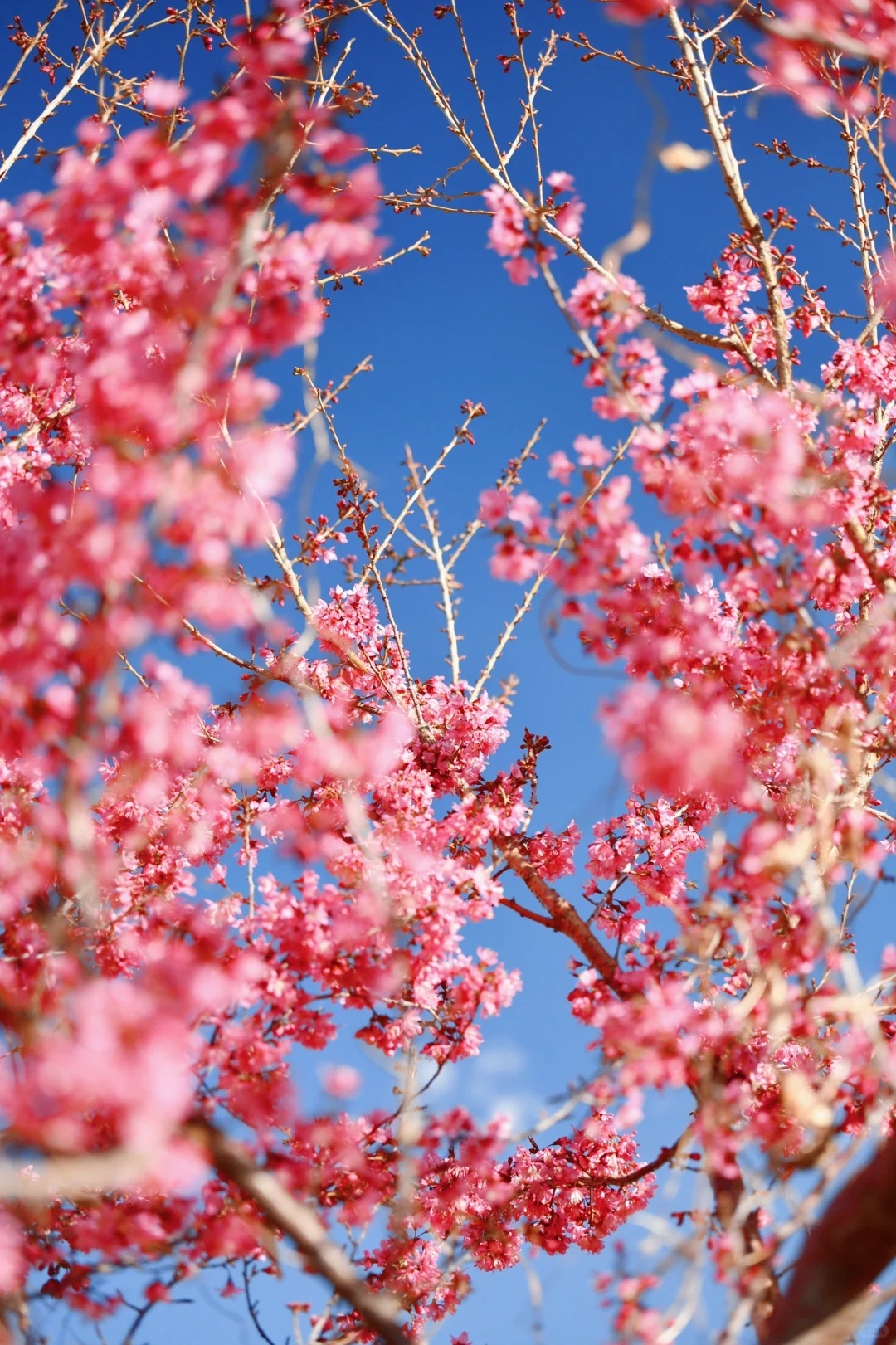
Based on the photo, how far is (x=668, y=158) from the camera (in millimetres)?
3777

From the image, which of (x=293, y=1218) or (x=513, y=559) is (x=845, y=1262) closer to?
(x=293, y=1218)

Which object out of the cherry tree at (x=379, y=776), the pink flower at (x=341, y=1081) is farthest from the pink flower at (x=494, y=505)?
the pink flower at (x=341, y=1081)

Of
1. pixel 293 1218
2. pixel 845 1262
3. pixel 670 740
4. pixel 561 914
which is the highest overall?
pixel 561 914

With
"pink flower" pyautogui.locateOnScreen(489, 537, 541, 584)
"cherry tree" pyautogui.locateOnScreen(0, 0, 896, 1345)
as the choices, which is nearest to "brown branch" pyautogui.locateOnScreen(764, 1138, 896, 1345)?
"cherry tree" pyautogui.locateOnScreen(0, 0, 896, 1345)

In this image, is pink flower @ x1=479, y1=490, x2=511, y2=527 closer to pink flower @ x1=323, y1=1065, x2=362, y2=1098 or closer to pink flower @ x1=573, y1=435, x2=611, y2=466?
pink flower @ x1=573, y1=435, x2=611, y2=466

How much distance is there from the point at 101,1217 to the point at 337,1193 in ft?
4.01

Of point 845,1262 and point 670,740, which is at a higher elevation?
point 670,740

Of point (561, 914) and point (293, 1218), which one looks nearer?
point (293, 1218)

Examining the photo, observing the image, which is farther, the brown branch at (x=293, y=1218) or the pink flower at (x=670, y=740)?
the pink flower at (x=670, y=740)

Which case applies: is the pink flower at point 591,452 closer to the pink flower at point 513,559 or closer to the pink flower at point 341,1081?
the pink flower at point 513,559

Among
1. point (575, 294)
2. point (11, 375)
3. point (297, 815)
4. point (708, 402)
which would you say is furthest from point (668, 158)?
point (297, 815)

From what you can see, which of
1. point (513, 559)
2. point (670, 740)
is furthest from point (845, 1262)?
point (513, 559)

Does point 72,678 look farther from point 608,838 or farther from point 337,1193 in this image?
point 608,838

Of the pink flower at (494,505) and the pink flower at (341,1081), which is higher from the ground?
the pink flower at (494,505)
